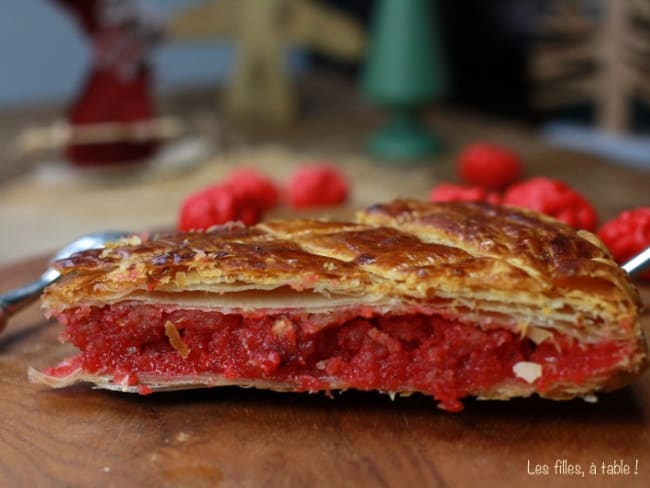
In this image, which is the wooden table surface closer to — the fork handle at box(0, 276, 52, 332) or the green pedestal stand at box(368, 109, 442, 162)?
the fork handle at box(0, 276, 52, 332)

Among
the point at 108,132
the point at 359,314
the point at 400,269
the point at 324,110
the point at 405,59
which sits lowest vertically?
the point at 324,110

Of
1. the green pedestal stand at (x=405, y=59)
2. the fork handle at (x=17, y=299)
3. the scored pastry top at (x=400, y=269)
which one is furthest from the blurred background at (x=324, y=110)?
the scored pastry top at (x=400, y=269)

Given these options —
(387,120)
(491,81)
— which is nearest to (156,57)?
(387,120)

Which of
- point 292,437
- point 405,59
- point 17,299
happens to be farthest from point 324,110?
point 292,437

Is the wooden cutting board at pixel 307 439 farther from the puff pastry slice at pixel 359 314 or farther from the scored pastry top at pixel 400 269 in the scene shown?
the scored pastry top at pixel 400 269

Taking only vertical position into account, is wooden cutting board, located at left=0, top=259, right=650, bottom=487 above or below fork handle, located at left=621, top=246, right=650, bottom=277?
below

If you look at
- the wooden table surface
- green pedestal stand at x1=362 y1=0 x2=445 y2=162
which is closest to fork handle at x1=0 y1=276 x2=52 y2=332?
the wooden table surface

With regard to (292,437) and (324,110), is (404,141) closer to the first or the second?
A: (324,110)
